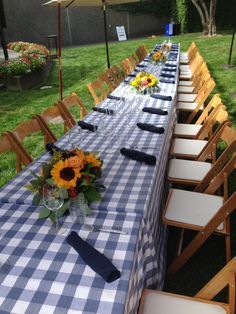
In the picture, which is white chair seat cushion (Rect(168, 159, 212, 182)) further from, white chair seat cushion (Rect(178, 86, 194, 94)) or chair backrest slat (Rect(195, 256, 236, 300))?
white chair seat cushion (Rect(178, 86, 194, 94))

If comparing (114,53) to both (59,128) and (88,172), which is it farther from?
(88,172)

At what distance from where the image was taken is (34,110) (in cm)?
800

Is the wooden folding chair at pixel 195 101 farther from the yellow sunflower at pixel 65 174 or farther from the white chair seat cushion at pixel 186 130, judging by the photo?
the yellow sunflower at pixel 65 174

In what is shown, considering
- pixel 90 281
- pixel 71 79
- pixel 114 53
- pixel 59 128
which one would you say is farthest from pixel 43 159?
pixel 114 53

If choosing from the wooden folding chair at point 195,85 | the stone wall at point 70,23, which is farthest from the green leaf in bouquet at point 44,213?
the stone wall at point 70,23

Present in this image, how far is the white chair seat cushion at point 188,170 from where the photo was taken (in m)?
3.52

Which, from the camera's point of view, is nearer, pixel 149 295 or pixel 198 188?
pixel 149 295

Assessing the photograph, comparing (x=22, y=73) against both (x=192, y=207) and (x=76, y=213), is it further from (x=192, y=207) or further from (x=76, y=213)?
(x=76, y=213)

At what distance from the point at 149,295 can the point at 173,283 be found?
970 millimetres

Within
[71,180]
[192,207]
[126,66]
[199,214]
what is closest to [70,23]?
[126,66]

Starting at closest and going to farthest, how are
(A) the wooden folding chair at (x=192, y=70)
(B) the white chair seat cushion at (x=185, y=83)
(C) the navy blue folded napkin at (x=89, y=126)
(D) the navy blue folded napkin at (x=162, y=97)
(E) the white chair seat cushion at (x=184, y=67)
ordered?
(C) the navy blue folded napkin at (x=89, y=126) → (D) the navy blue folded napkin at (x=162, y=97) → (B) the white chair seat cushion at (x=185, y=83) → (A) the wooden folding chair at (x=192, y=70) → (E) the white chair seat cushion at (x=184, y=67)

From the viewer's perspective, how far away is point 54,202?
202 centimetres

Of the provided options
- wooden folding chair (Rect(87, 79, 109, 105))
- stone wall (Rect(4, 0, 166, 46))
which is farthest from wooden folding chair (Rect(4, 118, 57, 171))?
stone wall (Rect(4, 0, 166, 46))

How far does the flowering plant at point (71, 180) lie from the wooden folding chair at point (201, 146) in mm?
1780
